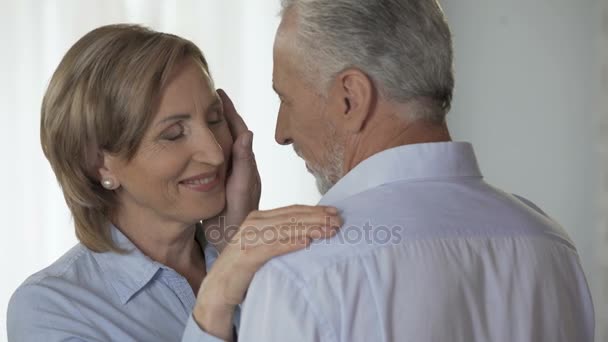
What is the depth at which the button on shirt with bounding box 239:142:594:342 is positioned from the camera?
1.20m

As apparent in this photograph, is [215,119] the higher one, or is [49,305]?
[215,119]

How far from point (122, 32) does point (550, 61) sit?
2.97 meters

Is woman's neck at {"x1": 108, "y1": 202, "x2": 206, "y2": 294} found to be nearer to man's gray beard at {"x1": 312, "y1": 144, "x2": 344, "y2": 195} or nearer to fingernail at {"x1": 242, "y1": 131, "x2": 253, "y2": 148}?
fingernail at {"x1": 242, "y1": 131, "x2": 253, "y2": 148}

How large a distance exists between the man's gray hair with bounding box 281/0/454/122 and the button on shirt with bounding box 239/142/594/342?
0.11m

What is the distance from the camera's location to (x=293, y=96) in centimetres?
147

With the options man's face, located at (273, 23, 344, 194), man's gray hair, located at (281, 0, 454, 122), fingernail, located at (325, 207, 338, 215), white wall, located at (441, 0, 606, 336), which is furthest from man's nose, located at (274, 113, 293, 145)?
white wall, located at (441, 0, 606, 336)

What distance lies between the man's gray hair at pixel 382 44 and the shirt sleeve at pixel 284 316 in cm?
35

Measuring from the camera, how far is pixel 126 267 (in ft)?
6.11

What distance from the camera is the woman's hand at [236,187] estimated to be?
2027 millimetres

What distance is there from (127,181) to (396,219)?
84 cm

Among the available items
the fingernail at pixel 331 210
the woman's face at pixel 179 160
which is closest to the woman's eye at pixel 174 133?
the woman's face at pixel 179 160

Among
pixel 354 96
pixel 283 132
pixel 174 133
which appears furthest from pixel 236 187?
pixel 354 96

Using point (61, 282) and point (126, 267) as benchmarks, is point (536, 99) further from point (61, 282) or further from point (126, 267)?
point (61, 282)

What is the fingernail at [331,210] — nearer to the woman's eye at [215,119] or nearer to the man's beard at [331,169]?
the man's beard at [331,169]
